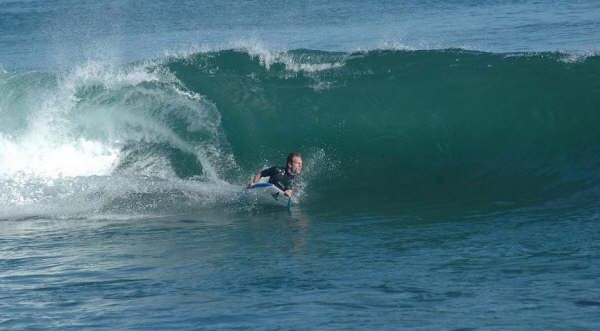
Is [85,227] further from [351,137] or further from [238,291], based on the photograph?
[351,137]

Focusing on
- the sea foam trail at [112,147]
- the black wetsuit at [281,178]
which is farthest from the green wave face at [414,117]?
the black wetsuit at [281,178]

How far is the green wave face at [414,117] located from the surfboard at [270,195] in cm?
107

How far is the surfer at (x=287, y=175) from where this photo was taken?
41.3 feet

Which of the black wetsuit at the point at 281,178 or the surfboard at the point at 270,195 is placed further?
the black wetsuit at the point at 281,178

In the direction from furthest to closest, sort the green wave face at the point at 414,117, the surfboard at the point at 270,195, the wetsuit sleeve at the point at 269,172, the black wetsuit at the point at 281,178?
1. the green wave face at the point at 414,117
2. the wetsuit sleeve at the point at 269,172
3. the black wetsuit at the point at 281,178
4. the surfboard at the point at 270,195

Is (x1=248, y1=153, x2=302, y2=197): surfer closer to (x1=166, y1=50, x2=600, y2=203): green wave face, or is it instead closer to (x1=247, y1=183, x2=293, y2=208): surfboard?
(x1=247, y1=183, x2=293, y2=208): surfboard

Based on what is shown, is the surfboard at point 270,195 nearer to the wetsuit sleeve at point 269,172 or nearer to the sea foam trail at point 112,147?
the wetsuit sleeve at point 269,172

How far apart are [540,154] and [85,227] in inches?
276

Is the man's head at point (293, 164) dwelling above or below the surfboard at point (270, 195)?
above

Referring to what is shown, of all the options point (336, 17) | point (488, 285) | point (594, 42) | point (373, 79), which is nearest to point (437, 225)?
point (488, 285)

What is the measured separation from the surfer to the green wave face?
1.05 meters

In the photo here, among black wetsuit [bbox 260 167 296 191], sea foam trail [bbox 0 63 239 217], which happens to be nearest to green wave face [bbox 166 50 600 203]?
sea foam trail [bbox 0 63 239 217]

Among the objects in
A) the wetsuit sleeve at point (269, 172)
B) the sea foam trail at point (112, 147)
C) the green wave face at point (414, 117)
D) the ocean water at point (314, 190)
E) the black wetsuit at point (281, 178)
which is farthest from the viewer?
the green wave face at point (414, 117)

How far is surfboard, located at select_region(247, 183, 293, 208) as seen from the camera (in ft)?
41.2
